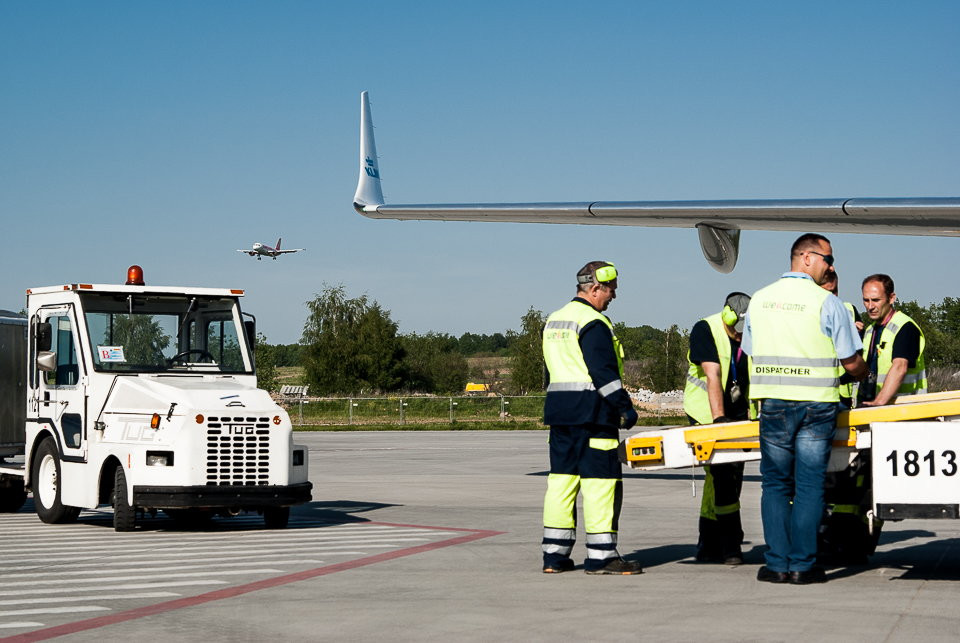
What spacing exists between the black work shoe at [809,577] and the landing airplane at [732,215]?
15.7 feet

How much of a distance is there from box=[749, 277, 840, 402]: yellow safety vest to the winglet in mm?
12134

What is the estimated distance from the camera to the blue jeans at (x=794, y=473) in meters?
7.95

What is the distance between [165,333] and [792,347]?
24.3 feet

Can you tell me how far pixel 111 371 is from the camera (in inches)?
500

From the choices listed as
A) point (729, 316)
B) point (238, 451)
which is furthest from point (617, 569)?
point (238, 451)

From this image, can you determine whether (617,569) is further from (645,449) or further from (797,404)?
(797,404)

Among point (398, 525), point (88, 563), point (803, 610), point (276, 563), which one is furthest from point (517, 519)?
point (803, 610)

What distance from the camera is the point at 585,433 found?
28.1 feet

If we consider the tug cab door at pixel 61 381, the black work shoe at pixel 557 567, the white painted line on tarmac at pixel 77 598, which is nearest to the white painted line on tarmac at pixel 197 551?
the white painted line on tarmac at pixel 77 598

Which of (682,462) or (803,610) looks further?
(682,462)

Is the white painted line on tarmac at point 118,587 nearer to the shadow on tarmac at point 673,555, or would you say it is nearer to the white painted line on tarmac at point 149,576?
the white painted line on tarmac at point 149,576

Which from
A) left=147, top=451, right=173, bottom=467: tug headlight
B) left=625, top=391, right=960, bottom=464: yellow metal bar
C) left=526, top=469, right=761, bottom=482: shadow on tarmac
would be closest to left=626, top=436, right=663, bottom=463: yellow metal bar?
left=625, top=391, right=960, bottom=464: yellow metal bar

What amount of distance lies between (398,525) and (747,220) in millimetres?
5063

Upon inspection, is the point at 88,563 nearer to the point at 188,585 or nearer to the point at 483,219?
the point at 188,585
